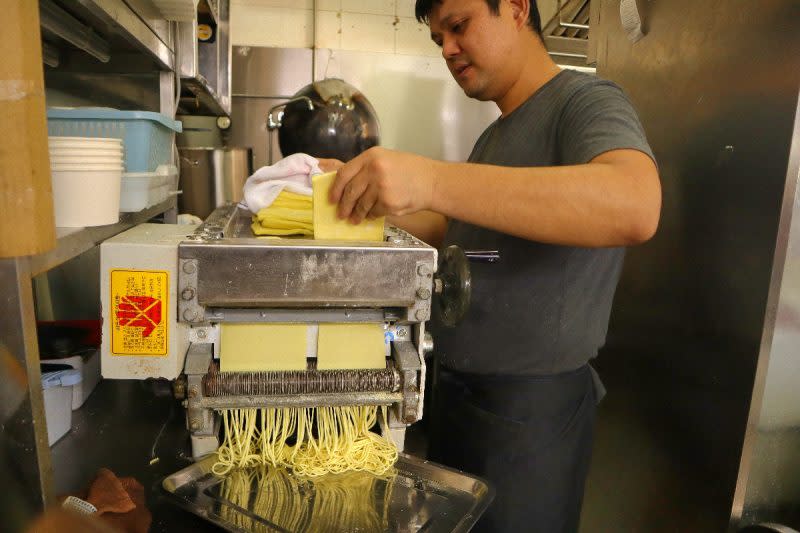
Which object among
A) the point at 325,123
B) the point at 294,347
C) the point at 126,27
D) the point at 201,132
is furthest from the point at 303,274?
the point at 201,132

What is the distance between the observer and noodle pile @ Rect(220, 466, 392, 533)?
0.76 metres

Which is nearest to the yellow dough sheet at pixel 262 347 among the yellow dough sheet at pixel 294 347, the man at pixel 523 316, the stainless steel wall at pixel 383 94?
the yellow dough sheet at pixel 294 347

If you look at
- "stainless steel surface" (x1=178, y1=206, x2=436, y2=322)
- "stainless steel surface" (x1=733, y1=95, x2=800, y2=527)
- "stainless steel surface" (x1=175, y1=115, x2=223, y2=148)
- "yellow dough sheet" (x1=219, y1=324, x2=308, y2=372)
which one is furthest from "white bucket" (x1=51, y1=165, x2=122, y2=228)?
"stainless steel surface" (x1=175, y1=115, x2=223, y2=148)

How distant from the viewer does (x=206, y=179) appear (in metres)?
2.58

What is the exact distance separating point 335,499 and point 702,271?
114 centimetres

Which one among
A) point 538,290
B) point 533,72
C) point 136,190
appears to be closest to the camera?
point 136,190

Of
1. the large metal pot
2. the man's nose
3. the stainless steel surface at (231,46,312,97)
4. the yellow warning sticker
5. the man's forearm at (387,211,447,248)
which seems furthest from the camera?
the stainless steel surface at (231,46,312,97)

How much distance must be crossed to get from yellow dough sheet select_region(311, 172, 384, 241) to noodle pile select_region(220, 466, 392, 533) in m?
0.39

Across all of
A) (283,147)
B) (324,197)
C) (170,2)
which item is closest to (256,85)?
(283,147)

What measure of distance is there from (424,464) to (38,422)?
1.86 ft

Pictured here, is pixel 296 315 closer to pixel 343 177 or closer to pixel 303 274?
pixel 303 274

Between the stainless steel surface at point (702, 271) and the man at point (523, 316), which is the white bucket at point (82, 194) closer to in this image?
the man at point (523, 316)

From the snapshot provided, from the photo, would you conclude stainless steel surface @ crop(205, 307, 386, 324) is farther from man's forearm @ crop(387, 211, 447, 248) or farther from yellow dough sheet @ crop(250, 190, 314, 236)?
man's forearm @ crop(387, 211, 447, 248)

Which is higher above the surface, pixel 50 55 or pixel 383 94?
pixel 383 94
